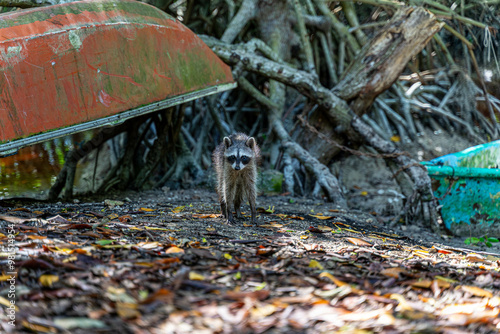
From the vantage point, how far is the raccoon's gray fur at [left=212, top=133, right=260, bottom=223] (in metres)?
4.36

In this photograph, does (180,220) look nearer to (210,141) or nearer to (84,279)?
(84,279)

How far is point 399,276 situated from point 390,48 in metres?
4.34

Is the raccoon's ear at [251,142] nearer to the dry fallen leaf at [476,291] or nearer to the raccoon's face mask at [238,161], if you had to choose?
the raccoon's face mask at [238,161]

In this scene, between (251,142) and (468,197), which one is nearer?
(251,142)

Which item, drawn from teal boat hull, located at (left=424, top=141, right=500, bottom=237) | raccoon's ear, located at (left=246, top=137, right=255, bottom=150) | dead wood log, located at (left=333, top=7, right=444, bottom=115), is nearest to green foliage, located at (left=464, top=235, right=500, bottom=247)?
teal boat hull, located at (left=424, top=141, right=500, bottom=237)

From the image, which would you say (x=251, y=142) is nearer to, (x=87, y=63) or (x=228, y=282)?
(x=87, y=63)

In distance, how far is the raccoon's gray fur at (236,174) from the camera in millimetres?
4359

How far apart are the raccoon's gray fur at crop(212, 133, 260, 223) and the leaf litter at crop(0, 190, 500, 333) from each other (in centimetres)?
86

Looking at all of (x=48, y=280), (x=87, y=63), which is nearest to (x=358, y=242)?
(x=48, y=280)

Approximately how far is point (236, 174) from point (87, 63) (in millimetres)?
1686

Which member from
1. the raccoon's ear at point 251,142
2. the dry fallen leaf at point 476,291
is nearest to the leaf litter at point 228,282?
the dry fallen leaf at point 476,291

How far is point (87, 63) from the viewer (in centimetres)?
410

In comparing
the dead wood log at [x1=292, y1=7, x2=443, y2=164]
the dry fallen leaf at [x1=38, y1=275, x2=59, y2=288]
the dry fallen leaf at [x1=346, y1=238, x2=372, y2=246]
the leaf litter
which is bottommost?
the dry fallen leaf at [x1=346, y1=238, x2=372, y2=246]

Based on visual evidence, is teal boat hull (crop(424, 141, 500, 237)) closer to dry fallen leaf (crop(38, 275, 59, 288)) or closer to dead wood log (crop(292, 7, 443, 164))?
dead wood log (crop(292, 7, 443, 164))
